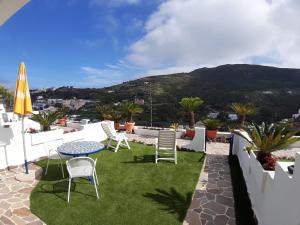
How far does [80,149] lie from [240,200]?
159 inches

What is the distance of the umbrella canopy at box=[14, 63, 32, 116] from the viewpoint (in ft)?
20.6

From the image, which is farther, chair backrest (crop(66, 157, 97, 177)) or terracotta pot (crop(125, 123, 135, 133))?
terracotta pot (crop(125, 123, 135, 133))

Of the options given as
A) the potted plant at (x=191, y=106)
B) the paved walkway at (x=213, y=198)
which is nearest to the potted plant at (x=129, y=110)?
the potted plant at (x=191, y=106)

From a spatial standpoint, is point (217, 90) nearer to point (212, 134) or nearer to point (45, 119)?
point (212, 134)

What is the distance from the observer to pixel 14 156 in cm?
740

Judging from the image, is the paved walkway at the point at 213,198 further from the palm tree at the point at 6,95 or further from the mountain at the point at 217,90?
the palm tree at the point at 6,95

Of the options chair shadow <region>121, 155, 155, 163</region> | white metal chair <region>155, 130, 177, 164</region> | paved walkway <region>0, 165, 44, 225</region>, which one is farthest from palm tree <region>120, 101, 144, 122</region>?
paved walkway <region>0, 165, 44, 225</region>

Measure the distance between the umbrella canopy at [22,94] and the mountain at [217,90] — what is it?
13.9m

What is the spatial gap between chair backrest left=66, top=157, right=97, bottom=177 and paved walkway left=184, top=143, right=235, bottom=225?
2294mm

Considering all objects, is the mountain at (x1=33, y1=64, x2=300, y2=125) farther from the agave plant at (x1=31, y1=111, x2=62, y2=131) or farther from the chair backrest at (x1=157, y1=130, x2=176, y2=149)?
the chair backrest at (x1=157, y1=130, x2=176, y2=149)

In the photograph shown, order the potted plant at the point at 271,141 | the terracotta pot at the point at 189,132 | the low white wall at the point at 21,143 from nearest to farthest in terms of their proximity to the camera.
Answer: the potted plant at the point at 271,141 → the low white wall at the point at 21,143 → the terracotta pot at the point at 189,132

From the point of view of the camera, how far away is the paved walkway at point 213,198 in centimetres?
464

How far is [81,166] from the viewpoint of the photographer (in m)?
5.29

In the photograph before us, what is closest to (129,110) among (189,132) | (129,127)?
(129,127)
